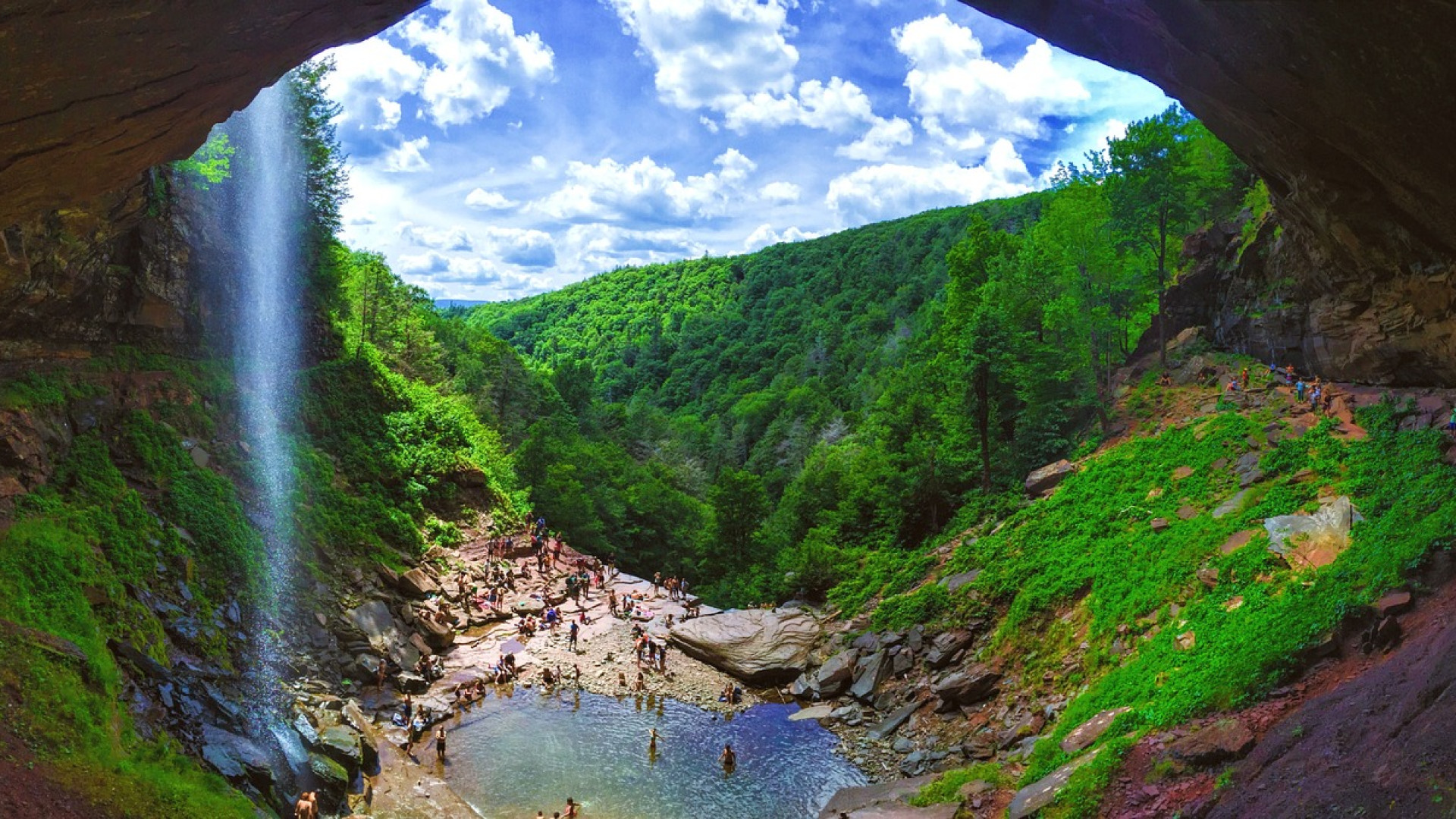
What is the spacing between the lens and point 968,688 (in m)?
24.3

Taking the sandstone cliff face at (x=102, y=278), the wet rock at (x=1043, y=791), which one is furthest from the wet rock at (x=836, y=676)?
the sandstone cliff face at (x=102, y=278)

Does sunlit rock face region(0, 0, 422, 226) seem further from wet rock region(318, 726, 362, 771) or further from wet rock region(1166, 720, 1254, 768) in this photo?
wet rock region(1166, 720, 1254, 768)

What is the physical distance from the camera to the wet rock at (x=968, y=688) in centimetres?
2409

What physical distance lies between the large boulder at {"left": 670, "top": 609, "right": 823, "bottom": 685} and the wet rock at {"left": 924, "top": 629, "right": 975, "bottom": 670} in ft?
19.8

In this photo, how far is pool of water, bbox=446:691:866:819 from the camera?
2150 centimetres

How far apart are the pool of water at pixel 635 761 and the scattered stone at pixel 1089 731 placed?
6.83 meters

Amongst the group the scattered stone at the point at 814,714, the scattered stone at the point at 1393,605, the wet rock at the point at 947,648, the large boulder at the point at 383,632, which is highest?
the scattered stone at the point at 1393,605

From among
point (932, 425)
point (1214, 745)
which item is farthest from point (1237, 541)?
point (932, 425)

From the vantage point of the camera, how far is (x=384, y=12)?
10.7 m

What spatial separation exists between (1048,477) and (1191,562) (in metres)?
11.7

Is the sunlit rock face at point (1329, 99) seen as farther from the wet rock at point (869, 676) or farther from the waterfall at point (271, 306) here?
the waterfall at point (271, 306)

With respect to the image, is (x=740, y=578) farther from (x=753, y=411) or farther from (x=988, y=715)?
(x=753, y=411)

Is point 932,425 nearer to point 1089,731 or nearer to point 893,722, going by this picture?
point 893,722

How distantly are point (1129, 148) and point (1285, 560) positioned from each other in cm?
2279
